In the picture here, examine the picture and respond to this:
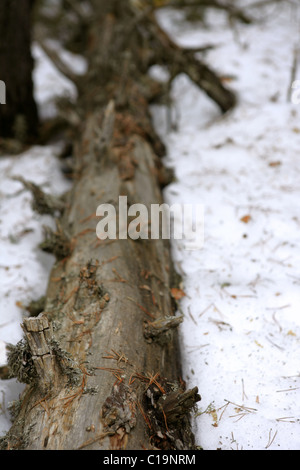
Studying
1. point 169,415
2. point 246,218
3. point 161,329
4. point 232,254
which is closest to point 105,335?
point 161,329

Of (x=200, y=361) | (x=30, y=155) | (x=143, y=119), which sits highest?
(x=143, y=119)

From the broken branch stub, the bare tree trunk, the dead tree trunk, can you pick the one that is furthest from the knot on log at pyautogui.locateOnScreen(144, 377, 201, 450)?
the bare tree trunk

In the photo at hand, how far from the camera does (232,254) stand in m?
2.72

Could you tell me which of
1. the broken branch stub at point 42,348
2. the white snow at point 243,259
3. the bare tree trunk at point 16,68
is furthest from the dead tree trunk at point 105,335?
the bare tree trunk at point 16,68

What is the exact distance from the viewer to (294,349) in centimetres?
205

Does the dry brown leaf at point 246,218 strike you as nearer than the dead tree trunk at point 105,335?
No

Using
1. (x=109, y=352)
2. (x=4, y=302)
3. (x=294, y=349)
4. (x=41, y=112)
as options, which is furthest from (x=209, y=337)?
(x=41, y=112)

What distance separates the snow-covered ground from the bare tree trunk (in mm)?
397

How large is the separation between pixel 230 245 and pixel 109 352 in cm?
146

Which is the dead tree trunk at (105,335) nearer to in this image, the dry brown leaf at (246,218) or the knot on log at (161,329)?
the knot on log at (161,329)

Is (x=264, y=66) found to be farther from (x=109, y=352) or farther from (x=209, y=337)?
(x=109, y=352)

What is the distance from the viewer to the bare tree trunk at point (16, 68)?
12.2 ft

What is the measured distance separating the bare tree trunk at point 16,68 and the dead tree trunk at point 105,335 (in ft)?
4.08

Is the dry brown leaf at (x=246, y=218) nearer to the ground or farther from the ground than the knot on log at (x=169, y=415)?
nearer to the ground
